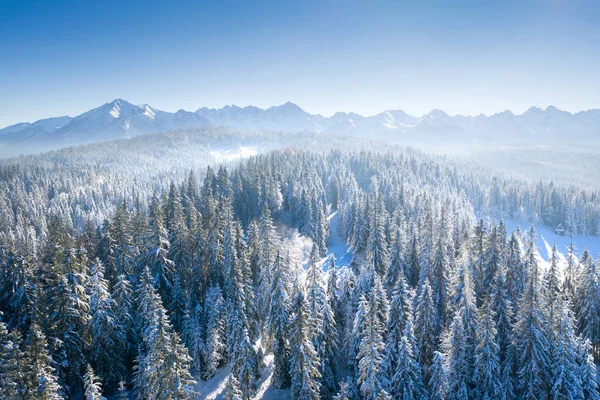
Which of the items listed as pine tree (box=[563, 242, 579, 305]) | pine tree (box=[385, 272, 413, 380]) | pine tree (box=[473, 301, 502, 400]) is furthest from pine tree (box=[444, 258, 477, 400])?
pine tree (box=[563, 242, 579, 305])

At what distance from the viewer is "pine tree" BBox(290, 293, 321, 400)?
28641mm

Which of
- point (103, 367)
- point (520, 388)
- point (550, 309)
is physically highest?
point (550, 309)

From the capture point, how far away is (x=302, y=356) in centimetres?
2892

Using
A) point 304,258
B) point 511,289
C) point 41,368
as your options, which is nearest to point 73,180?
point 304,258

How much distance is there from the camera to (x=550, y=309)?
3161 centimetres

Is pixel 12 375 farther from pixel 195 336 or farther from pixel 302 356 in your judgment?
pixel 302 356

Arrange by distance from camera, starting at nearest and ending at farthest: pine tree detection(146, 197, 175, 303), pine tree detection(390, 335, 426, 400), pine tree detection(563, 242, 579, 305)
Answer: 1. pine tree detection(390, 335, 426, 400)
2. pine tree detection(146, 197, 175, 303)
3. pine tree detection(563, 242, 579, 305)

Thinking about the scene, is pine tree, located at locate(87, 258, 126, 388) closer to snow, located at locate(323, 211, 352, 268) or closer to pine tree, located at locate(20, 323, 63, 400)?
pine tree, located at locate(20, 323, 63, 400)

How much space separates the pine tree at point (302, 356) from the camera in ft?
94.0

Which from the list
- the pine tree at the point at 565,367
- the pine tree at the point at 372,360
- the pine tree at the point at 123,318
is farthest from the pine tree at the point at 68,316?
the pine tree at the point at 565,367

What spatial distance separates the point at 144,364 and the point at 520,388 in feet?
118

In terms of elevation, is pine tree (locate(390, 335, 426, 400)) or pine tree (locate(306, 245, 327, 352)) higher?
pine tree (locate(306, 245, 327, 352))

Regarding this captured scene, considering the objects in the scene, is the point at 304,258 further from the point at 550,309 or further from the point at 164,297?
the point at 550,309

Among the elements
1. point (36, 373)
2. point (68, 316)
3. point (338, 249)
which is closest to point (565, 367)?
point (36, 373)
